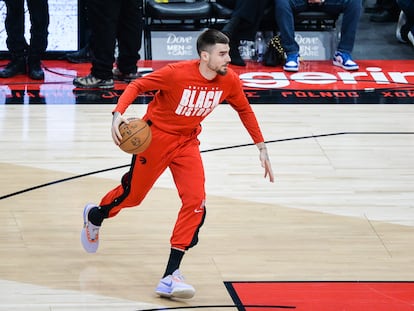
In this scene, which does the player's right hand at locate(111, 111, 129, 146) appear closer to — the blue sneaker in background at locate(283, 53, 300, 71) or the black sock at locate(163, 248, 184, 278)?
the black sock at locate(163, 248, 184, 278)

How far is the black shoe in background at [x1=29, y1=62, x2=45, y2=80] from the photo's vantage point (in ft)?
34.8

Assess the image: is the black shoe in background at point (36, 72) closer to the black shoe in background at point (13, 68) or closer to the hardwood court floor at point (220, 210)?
the black shoe in background at point (13, 68)

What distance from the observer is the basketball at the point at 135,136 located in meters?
5.38

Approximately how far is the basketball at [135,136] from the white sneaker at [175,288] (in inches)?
28.6

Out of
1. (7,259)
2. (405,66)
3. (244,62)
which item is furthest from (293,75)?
(7,259)

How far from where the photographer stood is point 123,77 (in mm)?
10703

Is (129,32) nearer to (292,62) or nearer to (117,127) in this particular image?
(292,62)

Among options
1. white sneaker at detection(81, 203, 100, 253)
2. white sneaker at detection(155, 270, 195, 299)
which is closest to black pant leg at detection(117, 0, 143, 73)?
white sneaker at detection(81, 203, 100, 253)

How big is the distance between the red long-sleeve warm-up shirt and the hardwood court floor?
3.00 ft

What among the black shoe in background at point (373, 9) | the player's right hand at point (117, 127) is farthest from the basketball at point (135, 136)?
the black shoe in background at point (373, 9)

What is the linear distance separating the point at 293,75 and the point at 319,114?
1.65 meters

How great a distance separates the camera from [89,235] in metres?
6.11

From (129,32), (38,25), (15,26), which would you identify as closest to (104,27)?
(129,32)

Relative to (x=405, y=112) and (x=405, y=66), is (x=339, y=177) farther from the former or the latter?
(x=405, y=66)
